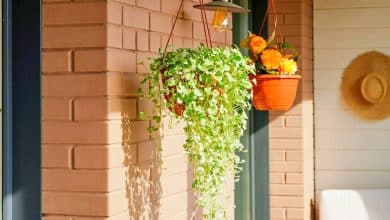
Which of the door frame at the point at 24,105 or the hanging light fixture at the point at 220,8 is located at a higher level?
the hanging light fixture at the point at 220,8

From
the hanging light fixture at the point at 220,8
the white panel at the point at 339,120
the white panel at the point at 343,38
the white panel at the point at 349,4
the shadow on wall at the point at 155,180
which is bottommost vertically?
the shadow on wall at the point at 155,180

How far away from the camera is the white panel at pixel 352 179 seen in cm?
449

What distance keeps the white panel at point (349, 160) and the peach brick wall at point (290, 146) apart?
0.30m

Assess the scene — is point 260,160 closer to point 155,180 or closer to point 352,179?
point 352,179

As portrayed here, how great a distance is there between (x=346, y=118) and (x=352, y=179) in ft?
1.22

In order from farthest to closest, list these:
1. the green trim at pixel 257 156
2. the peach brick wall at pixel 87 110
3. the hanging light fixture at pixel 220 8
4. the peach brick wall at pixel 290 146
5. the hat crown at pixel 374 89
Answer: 1. the hat crown at pixel 374 89
2. the peach brick wall at pixel 290 146
3. the green trim at pixel 257 156
4. the hanging light fixture at pixel 220 8
5. the peach brick wall at pixel 87 110

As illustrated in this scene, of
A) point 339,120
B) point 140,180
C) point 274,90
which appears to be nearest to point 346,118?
point 339,120

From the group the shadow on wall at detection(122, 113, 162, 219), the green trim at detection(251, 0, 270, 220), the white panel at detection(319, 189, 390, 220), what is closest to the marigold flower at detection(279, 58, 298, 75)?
the shadow on wall at detection(122, 113, 162, 219)

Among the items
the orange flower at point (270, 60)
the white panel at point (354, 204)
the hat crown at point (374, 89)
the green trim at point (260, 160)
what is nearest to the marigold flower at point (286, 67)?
the orange flower at point (270, 60)

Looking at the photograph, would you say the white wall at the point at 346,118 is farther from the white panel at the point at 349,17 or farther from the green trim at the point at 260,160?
the green trim at the point at 260,160

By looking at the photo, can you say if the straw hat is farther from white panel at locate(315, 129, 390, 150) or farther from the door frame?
the door frame

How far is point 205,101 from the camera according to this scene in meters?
2.04

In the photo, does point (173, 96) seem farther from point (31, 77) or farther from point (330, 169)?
point (330, 169)

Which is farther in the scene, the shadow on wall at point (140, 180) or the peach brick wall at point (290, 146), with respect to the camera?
the peach brick wall at point (290, 146)
